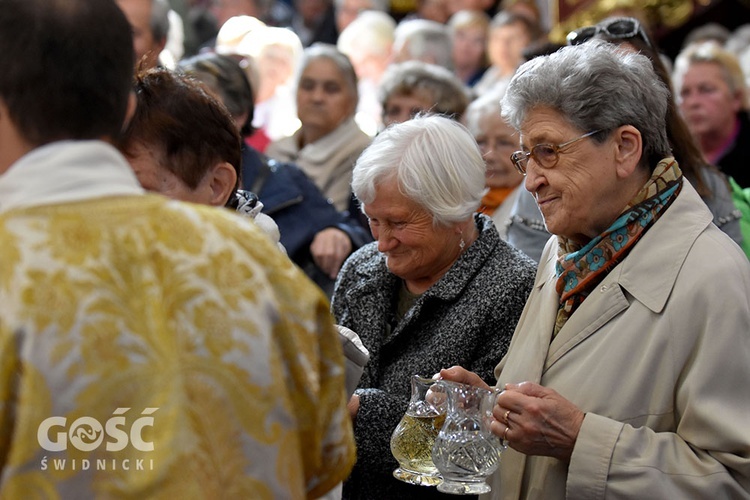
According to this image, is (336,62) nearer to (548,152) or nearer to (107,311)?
(548,152)

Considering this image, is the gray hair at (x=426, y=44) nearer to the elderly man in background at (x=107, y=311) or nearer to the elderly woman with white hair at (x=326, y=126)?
the elderly woman with white hair at (x=326, y=126)

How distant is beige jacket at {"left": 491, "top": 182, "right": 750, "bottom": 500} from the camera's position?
2.36m

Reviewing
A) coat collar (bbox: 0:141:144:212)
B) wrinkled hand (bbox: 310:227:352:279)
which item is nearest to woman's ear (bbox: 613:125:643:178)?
coat collar (bbox: 0:141:144:212)

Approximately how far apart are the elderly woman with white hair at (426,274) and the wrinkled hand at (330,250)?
0.74 m

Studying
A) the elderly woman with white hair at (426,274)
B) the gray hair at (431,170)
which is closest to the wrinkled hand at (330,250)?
the elderly woman with white hair at (426,274)

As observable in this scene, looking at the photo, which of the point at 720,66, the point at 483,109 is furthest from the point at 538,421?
the point at 720,66

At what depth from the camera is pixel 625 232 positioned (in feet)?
8.50

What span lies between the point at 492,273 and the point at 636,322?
737 millimetres

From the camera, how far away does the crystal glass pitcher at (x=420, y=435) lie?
258 cm

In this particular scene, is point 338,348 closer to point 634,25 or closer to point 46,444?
point 46,444

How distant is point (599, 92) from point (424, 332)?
916 mm

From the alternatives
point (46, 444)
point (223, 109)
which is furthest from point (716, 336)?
point (46, 444)

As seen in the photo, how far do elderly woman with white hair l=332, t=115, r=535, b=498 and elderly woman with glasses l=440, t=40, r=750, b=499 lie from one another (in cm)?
25

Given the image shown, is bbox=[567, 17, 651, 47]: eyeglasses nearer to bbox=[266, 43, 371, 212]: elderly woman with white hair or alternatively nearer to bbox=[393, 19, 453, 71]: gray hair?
bbox=[266, 43, 371, 212]: elderly woman with white hair
